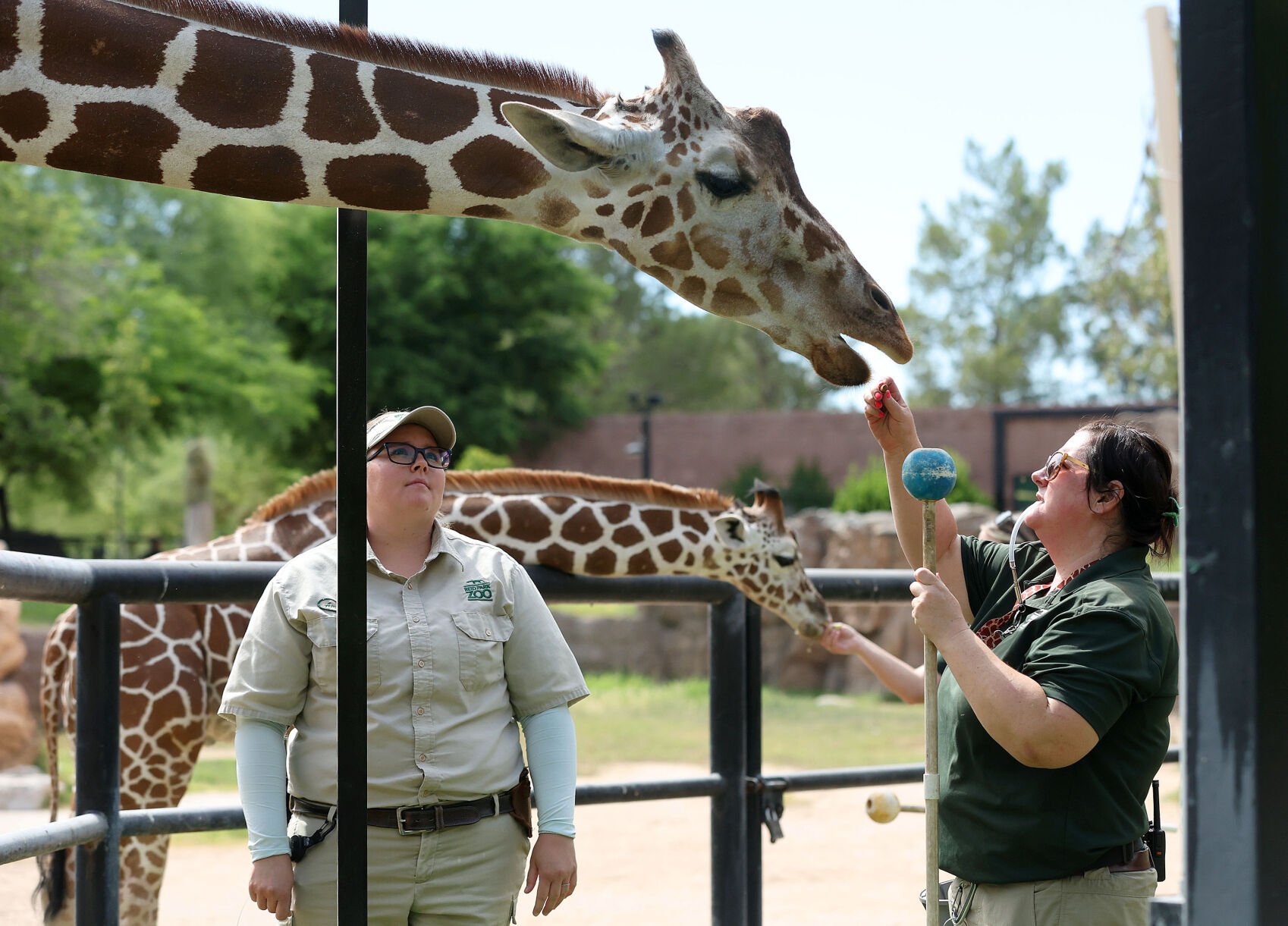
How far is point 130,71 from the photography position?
1969 millimetres

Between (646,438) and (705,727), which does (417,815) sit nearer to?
(705,727)

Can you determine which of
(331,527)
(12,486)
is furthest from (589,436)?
(331,527)

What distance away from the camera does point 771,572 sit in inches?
182

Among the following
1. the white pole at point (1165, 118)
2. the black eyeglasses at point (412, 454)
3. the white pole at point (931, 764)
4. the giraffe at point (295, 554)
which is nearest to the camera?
the white pole at point (931, 764)

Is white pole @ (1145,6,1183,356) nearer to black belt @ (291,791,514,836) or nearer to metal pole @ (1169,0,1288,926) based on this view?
black belt @ (291,791,514,836)

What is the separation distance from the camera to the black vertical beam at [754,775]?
3078 millimetres

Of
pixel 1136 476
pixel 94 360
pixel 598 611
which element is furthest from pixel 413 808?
pixel 94 360

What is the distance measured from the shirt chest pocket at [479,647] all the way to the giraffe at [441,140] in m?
0.69

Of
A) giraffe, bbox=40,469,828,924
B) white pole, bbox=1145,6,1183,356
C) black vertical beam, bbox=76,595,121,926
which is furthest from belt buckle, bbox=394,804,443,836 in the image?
white pole, bbox=1145,6,1183,356

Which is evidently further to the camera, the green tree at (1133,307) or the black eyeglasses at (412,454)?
the green tree at (1133,307)

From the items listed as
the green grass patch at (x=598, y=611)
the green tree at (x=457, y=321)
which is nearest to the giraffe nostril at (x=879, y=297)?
the green grass patch at (x=598, y=611)

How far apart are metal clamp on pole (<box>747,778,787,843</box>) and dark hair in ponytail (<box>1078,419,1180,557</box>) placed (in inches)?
49.3

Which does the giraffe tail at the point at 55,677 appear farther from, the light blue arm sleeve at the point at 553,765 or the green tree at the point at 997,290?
the green tree at the point at 997,290

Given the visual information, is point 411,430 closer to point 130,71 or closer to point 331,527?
point 130,71
